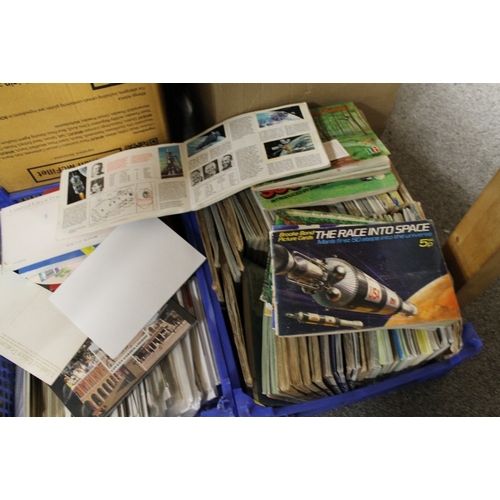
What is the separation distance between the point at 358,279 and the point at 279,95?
0.47 metres

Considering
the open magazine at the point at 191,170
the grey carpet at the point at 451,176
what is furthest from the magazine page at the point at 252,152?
the grey carpet at the point at 451,176

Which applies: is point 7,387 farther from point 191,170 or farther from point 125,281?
point 191,170

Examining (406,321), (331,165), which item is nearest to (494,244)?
(406,321)

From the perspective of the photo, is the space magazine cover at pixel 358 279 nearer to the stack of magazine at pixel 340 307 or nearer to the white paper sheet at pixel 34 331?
the stack of magazine at pixel 340 307

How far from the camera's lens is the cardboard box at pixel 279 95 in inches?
31.2

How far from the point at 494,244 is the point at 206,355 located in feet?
1.72

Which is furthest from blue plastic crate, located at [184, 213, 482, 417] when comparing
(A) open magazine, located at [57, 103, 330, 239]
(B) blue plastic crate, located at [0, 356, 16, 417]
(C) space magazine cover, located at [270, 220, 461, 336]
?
(B) blue plastic crate, located at [0, 356, 16, 417]

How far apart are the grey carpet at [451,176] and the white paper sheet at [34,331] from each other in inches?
23.0

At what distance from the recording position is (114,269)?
0.78m

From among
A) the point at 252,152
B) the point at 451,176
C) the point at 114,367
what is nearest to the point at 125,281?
the point at 114,367

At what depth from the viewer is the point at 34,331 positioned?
29.8 inches

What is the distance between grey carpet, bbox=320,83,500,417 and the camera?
88 centimetres
